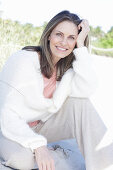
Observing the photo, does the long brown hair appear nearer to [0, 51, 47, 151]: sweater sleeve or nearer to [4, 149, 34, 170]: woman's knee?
[0, 51, 47, 151]: sweater sleeve

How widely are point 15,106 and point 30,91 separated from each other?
0.58ft

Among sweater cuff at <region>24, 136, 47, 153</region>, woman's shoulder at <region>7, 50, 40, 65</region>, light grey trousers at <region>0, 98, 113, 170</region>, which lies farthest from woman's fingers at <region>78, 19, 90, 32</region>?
sweater cuff at <region>24, 136, 47, 153</region>

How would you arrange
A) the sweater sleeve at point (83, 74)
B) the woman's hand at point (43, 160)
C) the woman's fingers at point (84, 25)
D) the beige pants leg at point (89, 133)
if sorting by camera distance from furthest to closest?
the woman's fingers at point (84, 25)
the sweater sleeve at point (83, 74)
the beige pants leg at point (89, 133)
the woman's hand at point (43, 160)

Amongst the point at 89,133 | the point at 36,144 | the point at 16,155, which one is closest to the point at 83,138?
the point at 89,133

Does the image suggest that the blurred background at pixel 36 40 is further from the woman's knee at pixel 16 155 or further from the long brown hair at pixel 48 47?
the woman's knee at pixel 16 155

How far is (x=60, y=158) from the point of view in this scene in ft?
8.47

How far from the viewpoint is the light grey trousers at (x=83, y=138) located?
2.23 metres

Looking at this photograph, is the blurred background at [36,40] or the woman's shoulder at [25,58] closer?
the woman's shoulder at [25,58]

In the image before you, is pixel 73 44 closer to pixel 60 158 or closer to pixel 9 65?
pixel 9 65

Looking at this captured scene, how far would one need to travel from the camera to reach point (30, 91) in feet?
Result: 8.13

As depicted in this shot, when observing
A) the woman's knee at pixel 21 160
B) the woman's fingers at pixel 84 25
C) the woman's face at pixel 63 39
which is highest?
the woman's fingers at pixel 84 25

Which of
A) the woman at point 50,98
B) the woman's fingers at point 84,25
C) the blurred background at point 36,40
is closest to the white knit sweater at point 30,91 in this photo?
the woman at point 50,98

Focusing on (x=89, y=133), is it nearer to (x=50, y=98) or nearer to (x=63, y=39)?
(x=50, y=98)

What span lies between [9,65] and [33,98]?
27cm
